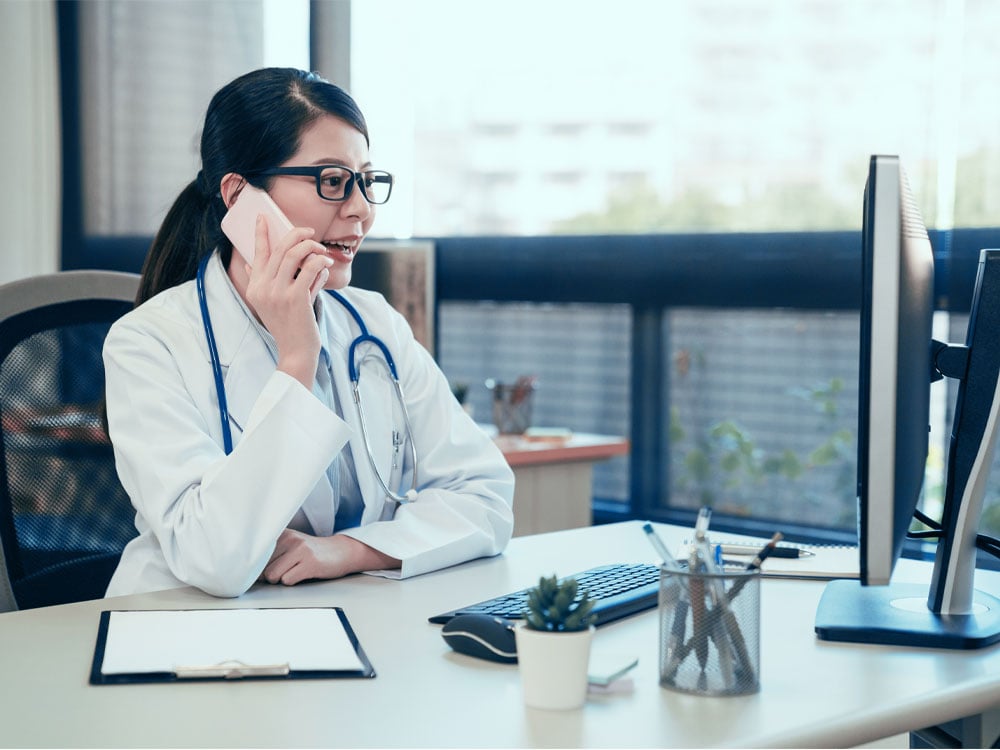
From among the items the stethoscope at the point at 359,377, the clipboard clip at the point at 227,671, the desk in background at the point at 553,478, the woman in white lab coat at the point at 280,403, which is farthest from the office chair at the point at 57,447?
the desk in background at the point at 553,478

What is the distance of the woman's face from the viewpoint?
1622mm

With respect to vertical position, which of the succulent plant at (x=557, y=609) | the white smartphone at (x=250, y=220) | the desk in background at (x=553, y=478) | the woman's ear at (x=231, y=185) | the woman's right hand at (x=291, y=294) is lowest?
the desk in background at (x=553, y=478)

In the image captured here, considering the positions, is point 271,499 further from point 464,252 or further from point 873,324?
point 464,252

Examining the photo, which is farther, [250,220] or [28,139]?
Result: [28,139]

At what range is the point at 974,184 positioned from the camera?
2.29m

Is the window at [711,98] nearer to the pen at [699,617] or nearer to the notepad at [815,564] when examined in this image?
the notepad at [815,564]

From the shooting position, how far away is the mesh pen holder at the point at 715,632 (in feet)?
3.24

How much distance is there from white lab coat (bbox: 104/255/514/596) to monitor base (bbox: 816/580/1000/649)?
0.47 meters

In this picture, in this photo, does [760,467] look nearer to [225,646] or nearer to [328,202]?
[328,202]

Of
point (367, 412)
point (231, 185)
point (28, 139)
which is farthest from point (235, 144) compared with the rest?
point (28, 139)

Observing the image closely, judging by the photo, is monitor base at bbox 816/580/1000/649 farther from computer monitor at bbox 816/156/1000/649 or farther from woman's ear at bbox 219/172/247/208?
woman's ear at bbox 219/172/247/208

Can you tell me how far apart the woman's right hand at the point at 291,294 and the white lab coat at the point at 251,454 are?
5cm

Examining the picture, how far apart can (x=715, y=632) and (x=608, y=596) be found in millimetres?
278

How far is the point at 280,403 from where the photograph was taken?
137 centimetres
